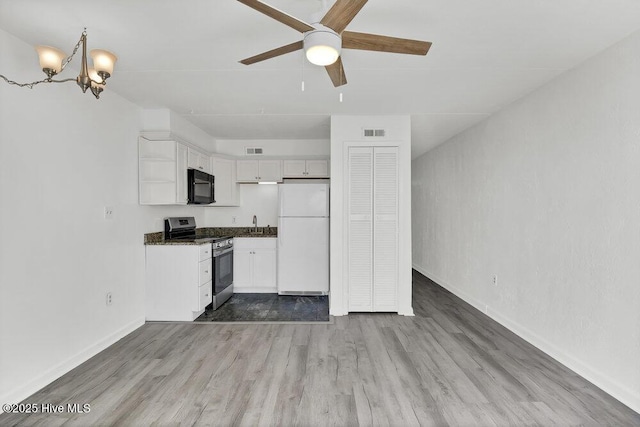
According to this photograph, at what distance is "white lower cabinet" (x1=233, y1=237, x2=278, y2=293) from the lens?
16.3 ft

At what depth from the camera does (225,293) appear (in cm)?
454

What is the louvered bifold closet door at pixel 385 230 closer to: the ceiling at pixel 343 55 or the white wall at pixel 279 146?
the ceiling at pixel 343 55

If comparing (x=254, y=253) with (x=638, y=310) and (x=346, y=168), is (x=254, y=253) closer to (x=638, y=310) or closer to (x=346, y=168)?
(x=346, y=168)

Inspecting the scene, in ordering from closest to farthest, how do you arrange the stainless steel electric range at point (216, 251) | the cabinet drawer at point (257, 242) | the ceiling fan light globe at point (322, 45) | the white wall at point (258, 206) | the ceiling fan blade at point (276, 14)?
the ceiling fan blade at point (276, 14) → the ceiling fan light globe at point (322, 45) → the stainless steel electric range at point (216, 251) → the cabinet drawer at point (257, 242) → the white wall at point (258, 206)

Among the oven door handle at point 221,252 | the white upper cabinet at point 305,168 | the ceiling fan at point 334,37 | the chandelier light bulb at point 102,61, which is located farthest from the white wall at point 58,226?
the white upper cabinet at point 305,168

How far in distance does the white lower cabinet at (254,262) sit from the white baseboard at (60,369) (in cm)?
175

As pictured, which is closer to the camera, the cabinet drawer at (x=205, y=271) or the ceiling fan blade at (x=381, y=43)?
the ceiling fan blade at (x=381, y=43)

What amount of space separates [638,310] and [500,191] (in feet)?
5.96

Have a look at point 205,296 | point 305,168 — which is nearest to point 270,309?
point 205,296

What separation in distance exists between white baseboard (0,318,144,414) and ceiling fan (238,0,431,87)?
269 cm

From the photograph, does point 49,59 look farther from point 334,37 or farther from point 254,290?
point 254,290

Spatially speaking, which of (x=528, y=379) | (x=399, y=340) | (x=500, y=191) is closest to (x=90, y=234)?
(x=399, y=340)

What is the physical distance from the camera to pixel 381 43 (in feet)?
5.86

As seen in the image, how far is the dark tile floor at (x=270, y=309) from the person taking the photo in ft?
12.6
